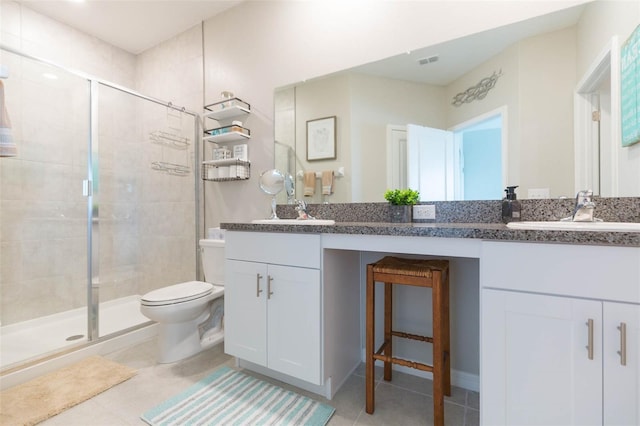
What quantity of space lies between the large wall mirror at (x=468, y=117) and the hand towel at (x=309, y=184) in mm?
33

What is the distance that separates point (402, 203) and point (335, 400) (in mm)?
1073

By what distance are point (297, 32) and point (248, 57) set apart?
1.53 ft

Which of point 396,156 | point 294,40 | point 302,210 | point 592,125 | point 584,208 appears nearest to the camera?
point 584,208

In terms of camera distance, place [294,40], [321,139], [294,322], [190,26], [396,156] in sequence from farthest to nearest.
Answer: [190,26] → [294,40] → [321,139] → [396,156] → [294,322]

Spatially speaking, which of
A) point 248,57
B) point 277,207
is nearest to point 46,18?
point 248,57

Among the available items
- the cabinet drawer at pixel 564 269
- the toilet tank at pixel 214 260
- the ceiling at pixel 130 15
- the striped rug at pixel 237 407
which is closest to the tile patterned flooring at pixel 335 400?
the striped rug at pixel 237 407

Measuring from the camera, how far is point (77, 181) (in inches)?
89.0

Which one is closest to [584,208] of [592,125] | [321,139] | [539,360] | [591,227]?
[591,227]

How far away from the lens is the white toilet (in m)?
1.69

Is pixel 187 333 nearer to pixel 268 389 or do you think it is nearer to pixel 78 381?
pixel 78 381

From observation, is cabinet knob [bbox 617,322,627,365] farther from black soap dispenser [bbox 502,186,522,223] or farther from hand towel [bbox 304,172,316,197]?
hand towel [bbox 304,172,316,197]

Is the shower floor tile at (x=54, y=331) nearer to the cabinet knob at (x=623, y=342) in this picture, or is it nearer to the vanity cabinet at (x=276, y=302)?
the vanity cabinet at (x=276, y=302)

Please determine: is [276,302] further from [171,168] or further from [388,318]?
[171,168]

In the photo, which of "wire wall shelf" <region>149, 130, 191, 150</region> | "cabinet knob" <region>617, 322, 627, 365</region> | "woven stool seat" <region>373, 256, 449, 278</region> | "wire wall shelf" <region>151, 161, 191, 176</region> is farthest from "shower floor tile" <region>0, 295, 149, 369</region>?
"cabinet knob" <region>617, 322, 627, 365</region>
